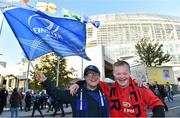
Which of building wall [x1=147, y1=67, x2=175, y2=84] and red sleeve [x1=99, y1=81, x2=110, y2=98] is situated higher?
building wall [x1=147, y1=67, x2=175, y2=84]

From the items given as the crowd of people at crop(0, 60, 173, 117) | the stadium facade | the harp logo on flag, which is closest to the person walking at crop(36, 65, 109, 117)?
A: the crowd of people at crop(0, 60, 173, 117)

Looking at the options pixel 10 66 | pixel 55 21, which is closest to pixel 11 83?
pixel 10 66

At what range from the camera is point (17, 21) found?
6.98 m

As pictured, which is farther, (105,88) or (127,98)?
(105,88)

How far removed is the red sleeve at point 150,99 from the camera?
325 centimetres

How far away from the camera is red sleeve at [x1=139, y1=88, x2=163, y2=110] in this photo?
325 cm

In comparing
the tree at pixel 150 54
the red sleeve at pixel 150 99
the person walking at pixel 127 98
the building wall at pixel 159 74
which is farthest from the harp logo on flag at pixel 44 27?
the tree at pixel 150 54

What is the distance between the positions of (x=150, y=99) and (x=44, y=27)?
207 inches

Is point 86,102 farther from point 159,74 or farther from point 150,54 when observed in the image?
point 150,54

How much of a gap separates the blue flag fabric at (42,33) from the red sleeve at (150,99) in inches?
138

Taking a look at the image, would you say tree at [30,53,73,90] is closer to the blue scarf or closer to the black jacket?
the black jacket

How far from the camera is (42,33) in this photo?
7.70 meters

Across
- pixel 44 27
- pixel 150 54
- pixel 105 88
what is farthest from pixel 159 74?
pixel 105 88

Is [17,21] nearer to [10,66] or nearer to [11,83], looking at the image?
[11,83]
